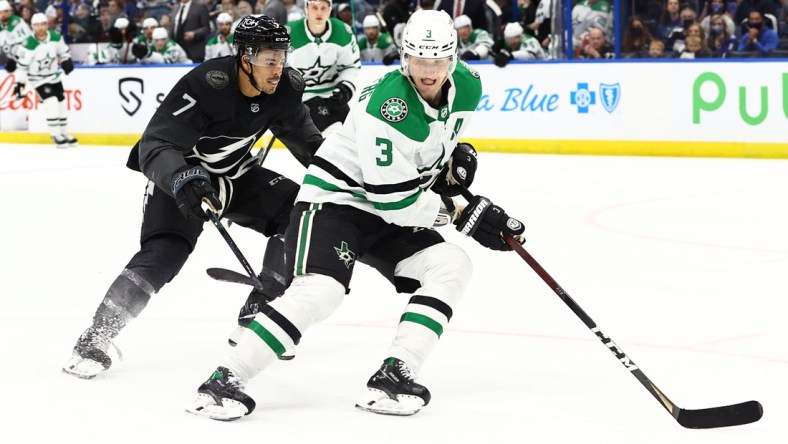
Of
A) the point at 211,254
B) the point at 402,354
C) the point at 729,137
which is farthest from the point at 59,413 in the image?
the point at 729,137

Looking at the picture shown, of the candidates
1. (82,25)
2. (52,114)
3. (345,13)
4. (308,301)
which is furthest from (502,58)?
(308,301)

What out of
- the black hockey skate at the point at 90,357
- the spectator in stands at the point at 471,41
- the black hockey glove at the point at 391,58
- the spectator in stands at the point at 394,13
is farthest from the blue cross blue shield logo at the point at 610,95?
the black hockey skate at the point at 90,357

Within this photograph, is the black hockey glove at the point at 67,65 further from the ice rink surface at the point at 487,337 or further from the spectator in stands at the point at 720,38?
the spectator in stands at the point at 720,38

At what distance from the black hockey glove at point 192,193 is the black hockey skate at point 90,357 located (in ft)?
1.60

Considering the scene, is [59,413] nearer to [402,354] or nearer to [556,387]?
[402,354]

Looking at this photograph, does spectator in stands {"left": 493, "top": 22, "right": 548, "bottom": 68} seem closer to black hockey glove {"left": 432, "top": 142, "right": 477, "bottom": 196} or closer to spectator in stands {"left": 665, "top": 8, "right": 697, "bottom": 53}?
spectator in stands {"left": 665, "top": 8, "right": 697, "bottom": 53}

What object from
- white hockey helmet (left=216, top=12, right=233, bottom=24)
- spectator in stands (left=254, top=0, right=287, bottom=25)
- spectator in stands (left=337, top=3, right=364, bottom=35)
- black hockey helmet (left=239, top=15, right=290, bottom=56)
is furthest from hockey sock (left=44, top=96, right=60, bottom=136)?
black hockey helmet (left=239, top=15, right=290, bottom=56)

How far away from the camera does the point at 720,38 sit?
28.4 ft

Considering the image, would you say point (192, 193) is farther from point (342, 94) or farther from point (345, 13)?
point (345, 13)

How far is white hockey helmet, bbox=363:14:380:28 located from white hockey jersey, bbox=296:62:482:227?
7.10 m

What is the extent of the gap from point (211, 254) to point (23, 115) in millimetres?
7095

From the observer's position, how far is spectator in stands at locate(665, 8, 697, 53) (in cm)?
879

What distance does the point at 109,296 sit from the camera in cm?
335

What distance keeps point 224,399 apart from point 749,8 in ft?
22.2
